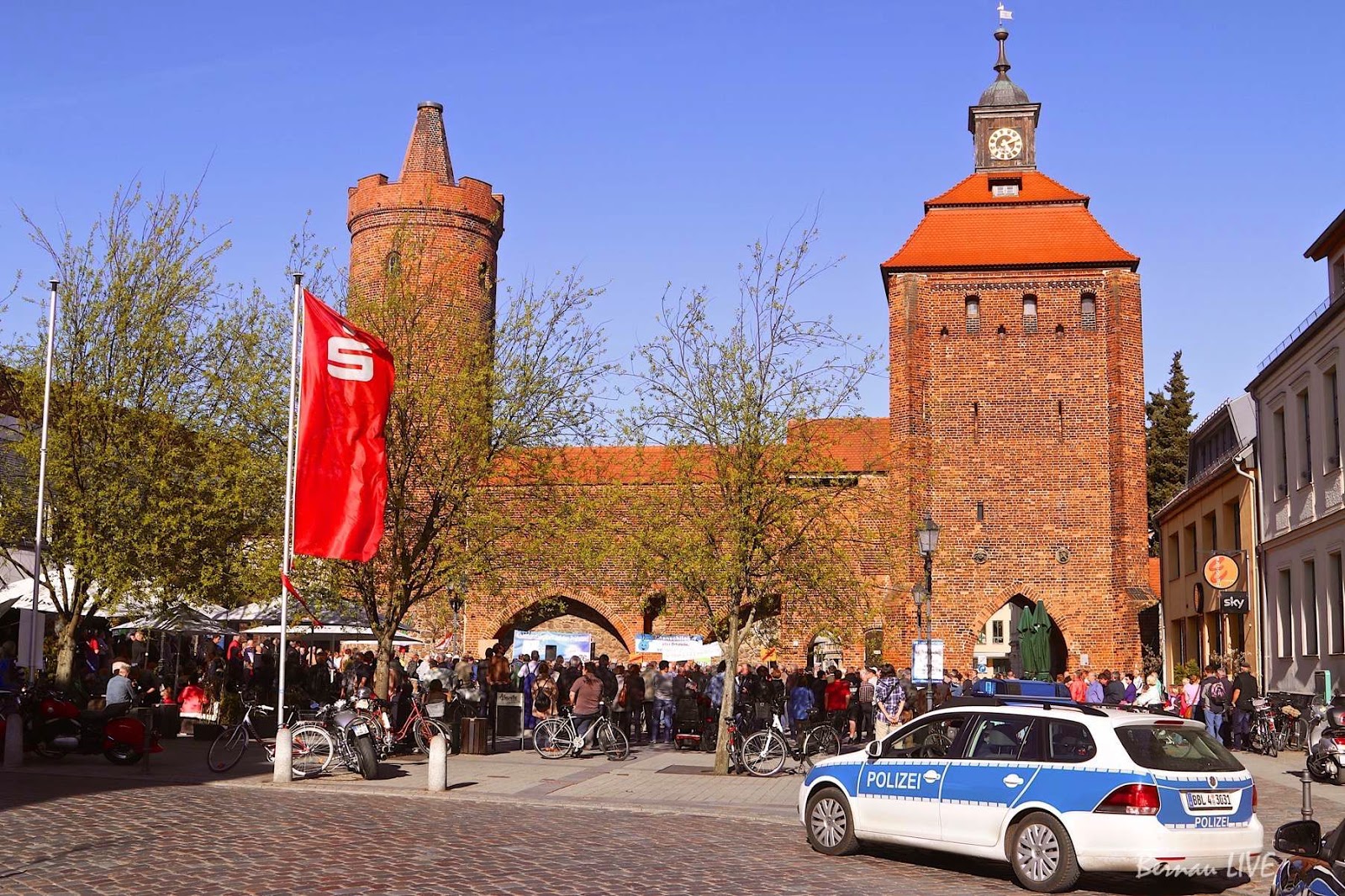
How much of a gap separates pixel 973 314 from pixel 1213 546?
9.80 metres

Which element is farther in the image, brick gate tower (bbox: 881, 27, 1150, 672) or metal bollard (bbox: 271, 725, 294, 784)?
brick gate tower (bbox: 881, 27, 1150, 672)

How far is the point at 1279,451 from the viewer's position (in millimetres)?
29906

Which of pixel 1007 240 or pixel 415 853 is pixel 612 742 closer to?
pixel 415 853

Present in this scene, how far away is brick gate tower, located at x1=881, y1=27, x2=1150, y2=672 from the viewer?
39.4 m

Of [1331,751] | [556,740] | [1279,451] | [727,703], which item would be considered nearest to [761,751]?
[727,703]

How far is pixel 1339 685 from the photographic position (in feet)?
83.0

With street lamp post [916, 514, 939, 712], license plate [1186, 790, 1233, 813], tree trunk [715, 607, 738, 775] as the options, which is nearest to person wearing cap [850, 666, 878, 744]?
street lamp post [916, 514, 939, 712]

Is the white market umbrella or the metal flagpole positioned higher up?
the metal flagpole

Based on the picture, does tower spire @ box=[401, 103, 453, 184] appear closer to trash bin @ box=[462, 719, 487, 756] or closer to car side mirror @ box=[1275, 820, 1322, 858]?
trash bin @ box=[462, 719, 487, 756]

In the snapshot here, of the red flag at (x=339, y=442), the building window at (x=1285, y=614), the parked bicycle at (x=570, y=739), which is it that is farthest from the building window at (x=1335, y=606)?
the red flag at (x=339, y=442)

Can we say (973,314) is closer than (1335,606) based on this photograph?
No

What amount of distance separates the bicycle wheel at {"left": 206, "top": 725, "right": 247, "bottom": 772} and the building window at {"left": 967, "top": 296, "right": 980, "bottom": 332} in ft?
91.9

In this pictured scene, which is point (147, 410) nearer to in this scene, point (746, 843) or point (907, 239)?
point (746, 843)

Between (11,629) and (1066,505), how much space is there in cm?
2847
